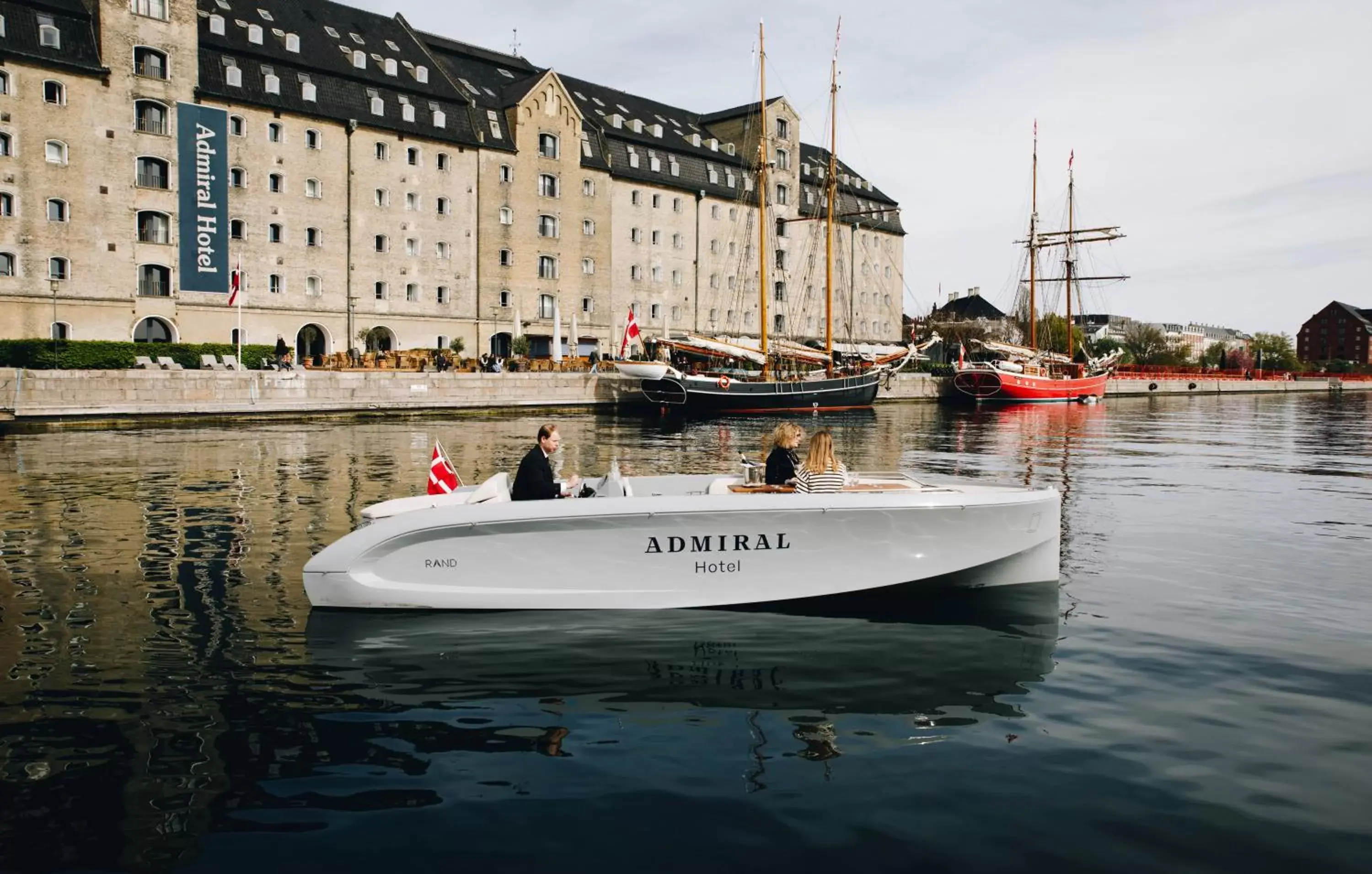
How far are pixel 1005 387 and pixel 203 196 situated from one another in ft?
180

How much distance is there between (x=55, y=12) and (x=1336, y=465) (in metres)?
58.0

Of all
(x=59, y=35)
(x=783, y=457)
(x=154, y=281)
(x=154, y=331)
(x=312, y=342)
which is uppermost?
(x=59, y=35)

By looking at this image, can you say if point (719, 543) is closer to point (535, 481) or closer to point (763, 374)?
point (535, 481)

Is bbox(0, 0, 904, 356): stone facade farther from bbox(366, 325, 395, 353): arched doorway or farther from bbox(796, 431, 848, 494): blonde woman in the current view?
bbox(796, 431, 848, 494): blonde woman

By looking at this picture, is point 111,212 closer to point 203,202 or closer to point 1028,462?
point 203,202

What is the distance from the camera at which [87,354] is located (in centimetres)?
4078

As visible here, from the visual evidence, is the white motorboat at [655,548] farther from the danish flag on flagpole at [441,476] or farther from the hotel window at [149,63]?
the hotel window at [149,63]

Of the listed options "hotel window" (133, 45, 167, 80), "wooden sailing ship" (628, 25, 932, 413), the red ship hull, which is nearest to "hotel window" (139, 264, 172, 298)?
"hotel window" (133, 45, 167, 80)

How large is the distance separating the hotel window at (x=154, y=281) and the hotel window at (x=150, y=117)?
22.6 ft

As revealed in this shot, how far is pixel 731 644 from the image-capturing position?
8.85 m

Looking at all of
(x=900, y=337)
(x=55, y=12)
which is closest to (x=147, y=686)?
(x=55, y=12)

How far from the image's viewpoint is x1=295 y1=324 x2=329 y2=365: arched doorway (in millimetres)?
57531

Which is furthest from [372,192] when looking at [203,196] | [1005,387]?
[1005,387]

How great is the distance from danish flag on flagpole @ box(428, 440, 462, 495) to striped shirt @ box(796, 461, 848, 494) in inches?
152
